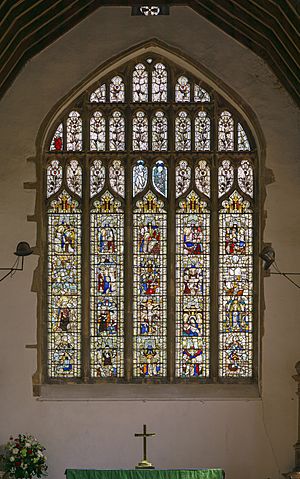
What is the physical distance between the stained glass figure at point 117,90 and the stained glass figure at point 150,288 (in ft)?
4.01

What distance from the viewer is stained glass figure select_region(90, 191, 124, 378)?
1557 centimetres

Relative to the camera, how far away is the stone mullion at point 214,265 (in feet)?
51.1

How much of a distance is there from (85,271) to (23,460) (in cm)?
244

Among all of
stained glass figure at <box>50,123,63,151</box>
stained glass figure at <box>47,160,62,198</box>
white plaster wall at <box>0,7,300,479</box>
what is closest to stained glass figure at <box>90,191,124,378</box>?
stained glass figure at <box>47,160,62,198</box>

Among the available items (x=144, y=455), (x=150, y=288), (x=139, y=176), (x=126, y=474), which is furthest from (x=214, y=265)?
(x=126, y=474)

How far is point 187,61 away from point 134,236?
7.27 ft

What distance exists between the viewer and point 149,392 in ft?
50.4

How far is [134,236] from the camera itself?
15672 mm

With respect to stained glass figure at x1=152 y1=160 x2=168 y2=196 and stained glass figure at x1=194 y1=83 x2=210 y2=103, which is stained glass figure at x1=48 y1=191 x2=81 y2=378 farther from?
stained glass figure at x1=194 y1=83 x2=210 y2=103

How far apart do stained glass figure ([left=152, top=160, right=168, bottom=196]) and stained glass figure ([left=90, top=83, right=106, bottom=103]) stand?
103 cm

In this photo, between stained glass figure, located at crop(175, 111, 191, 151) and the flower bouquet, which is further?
stained glass figure, located at crop(175, 111, 191, 151)

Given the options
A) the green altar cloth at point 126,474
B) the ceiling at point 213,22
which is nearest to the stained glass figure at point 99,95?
the ceiling at point 213,22

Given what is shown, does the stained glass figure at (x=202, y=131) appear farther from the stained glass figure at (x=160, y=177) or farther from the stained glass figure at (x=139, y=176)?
the stained glass figure at (x=139, y=176)

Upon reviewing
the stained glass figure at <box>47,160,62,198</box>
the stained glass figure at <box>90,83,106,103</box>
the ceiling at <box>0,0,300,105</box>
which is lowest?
the stained glass figure at <box>47,160,62,198</box>
